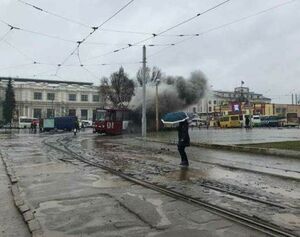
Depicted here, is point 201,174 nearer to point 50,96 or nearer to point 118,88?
point 118,88

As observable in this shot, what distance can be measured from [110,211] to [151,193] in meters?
2.14

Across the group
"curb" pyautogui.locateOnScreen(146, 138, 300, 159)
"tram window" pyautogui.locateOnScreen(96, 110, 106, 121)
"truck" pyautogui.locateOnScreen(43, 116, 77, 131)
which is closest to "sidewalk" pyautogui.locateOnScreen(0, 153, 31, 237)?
"curb" pyautogui.locateOnScreen(146, 138, 300, 159)

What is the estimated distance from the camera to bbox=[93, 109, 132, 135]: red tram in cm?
5166

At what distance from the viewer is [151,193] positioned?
36.0ft

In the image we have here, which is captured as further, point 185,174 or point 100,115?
point 100,115

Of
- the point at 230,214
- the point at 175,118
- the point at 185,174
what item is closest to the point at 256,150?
the point at 175,118

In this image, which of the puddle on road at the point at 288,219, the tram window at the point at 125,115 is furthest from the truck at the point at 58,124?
the puddle on road at the point at 288,219

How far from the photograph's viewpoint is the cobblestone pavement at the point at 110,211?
24.6 feet

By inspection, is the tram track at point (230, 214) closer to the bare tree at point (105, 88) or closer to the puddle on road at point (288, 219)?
the puddle on road at point (288, 219)

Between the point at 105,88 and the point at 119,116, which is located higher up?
the point at 105,88

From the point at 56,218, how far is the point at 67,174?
251 inches

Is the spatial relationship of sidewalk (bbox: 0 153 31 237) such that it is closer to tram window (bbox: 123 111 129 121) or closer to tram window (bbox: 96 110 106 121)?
tram window (bbox: 96 110 106 121)

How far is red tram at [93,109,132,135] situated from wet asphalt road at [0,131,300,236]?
32677 mm

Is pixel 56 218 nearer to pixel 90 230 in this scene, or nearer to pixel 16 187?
pixel 90 230
